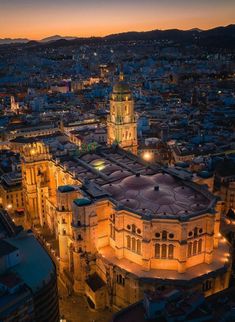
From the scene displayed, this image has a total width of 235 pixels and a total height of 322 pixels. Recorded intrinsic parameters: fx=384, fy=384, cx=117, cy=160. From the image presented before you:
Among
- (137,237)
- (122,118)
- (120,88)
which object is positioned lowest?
(137,237)

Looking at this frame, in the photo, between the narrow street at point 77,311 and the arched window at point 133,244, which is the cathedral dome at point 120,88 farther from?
the narrow street at point 77,311

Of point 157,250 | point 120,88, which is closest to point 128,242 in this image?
point 157,250

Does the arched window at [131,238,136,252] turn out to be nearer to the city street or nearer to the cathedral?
the cathedral

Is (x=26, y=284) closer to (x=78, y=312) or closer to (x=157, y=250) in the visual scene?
(x=78, y=312)

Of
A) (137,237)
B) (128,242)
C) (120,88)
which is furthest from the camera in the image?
(120,88)

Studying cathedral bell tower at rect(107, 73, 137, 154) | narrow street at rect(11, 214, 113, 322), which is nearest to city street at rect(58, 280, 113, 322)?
narrow street at rect(11, 214, 113, 322)

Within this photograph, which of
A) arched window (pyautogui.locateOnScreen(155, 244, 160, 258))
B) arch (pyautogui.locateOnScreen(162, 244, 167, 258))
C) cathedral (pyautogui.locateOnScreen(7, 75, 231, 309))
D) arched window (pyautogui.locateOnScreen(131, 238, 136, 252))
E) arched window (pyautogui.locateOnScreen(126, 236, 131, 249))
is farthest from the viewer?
arched window (pyautogui.locateOnScreen(126, 236, 131, 249))
